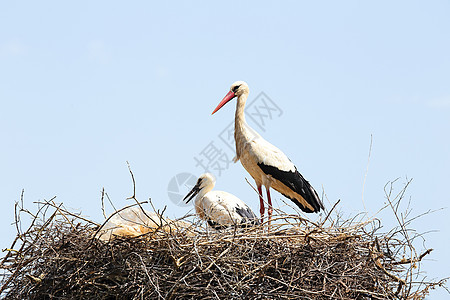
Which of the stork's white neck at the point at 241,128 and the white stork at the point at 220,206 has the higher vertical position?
the stork's white neck at the point at 241,128

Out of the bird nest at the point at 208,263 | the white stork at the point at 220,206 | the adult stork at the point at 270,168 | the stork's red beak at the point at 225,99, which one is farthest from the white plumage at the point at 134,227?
the stork's red beak at the point at 225,99

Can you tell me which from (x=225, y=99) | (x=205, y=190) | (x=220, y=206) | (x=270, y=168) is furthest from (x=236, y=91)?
(x=220, y=206)

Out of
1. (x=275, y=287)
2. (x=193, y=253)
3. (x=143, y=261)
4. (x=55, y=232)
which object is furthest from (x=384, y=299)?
(x=55, y=232)

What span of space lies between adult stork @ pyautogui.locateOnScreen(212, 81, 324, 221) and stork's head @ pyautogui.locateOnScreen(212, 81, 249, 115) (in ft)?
0.58

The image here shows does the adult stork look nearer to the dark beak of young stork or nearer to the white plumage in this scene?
the dark beak of young stork

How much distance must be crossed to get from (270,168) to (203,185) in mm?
728

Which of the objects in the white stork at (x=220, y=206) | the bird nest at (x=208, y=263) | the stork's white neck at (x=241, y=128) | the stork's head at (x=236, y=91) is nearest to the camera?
the bird nest at (x=208, y=263)

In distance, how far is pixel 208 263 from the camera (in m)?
3.44

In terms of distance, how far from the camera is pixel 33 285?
3.61 meters

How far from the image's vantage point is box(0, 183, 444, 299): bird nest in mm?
3398

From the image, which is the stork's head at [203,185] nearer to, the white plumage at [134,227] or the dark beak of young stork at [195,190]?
the dark beak of young stork at [195,190]

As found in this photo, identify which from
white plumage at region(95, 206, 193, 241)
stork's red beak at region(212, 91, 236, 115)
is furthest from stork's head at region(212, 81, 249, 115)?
white plumage at region(95, 206, 193, 241)

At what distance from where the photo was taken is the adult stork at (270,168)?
17.6 feet

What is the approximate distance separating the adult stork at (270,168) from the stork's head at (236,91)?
0.58 feet
